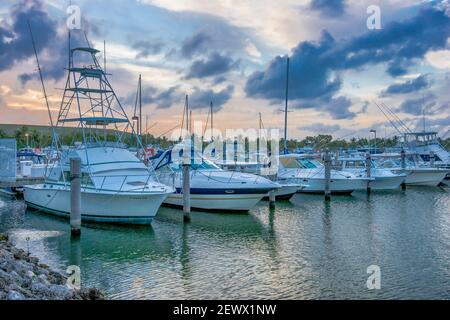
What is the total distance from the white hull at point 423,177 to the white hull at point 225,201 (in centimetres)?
2544

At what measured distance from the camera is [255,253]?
16703mm

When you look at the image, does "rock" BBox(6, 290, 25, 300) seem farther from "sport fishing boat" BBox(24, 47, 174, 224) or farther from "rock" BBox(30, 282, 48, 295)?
"sport fishing boat" BBox(24, 47, 174, 224)

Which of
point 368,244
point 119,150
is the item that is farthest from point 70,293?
point 119,150

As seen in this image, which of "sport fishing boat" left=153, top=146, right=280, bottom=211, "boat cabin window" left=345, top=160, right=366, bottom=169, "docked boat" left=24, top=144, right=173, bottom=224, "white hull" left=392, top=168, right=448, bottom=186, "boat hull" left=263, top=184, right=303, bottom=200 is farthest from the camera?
"boat cabin window" left=345, top=160, right=366, bottom=169

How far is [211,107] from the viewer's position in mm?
60250

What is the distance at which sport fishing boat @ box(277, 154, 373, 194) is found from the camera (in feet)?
120

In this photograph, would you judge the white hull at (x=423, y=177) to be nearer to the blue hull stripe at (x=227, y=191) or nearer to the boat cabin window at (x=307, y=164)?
the boat cabin window at (x=307, y=164)

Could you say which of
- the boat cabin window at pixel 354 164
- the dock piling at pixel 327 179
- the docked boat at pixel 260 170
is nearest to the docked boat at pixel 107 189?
the docked boat at pixel 260 170

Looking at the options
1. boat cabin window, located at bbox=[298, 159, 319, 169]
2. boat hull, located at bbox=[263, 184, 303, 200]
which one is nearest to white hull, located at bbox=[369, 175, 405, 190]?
boat cabin window, located at bbox=[298, 159, 319, 169]

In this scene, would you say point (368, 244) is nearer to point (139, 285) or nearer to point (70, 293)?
point (139, 285)

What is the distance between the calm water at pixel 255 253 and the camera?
1256 cm

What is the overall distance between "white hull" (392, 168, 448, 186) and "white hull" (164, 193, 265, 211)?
25439 millimetres
